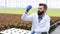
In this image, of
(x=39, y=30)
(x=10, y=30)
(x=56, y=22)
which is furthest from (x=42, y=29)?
(x=56, y=22)

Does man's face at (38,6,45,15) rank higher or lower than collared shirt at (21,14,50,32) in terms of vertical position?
higher

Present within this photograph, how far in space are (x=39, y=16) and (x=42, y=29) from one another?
0.80 feet

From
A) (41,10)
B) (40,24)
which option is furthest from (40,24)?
(41,10)

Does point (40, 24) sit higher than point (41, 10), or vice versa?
point (41, 10)

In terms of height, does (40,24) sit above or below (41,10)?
below

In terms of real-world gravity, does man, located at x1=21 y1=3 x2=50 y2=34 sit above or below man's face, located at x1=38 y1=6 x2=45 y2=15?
below

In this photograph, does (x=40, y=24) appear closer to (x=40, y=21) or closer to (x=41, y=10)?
(x=40, y=21)

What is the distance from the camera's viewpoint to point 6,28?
10602 millimetres

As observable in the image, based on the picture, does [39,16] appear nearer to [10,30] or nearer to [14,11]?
[10,30]

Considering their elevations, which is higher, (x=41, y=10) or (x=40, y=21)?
(x=41, y=10)

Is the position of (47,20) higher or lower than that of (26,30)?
higher

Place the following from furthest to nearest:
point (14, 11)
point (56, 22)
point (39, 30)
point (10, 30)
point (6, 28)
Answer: point (14, 11), point (56, 22), point (6, 28), point (10, 30), point (39, 30)

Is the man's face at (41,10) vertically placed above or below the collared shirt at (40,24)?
above

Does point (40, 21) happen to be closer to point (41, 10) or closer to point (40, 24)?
point (40, 24)
